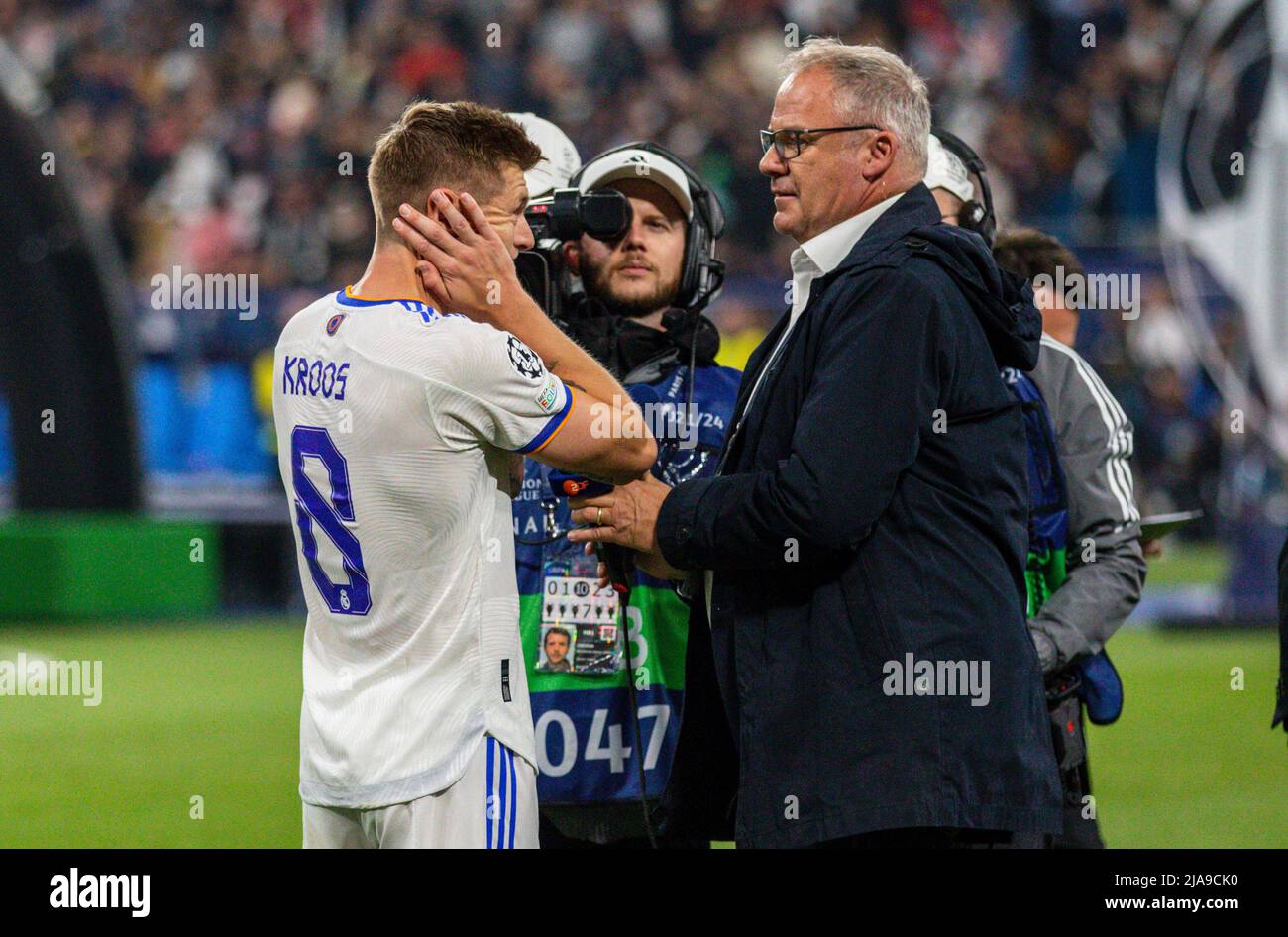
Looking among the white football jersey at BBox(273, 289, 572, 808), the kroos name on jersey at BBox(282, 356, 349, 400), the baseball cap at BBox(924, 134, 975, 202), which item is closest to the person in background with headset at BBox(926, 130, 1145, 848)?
the baseball cap at BBox(924, 134, 975, 202)

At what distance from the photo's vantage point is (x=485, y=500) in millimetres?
3180

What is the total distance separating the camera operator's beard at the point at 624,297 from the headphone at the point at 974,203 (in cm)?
78

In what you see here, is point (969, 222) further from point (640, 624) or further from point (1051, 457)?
point (640, 624)

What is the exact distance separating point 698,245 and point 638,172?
25 centimetres

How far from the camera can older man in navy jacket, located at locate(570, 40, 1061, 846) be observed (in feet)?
9.84

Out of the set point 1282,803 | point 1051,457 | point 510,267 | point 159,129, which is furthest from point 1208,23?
point 510,267

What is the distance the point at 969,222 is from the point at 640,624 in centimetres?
137

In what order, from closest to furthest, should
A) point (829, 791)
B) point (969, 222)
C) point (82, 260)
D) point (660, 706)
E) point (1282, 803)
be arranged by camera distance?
point (829, 791) < point (660, 706) < point (969, 222) < point (1282, 803) < point (82, 260)

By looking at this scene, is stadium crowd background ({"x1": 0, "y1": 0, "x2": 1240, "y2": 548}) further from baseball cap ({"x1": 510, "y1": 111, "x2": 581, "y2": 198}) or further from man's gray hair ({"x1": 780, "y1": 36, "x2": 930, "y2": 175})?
man's gray hair ({"x1": 780, "y1": 36, "x2": 930, "y2": 175})

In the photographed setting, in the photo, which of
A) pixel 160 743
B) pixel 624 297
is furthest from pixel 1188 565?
pixel 624 297

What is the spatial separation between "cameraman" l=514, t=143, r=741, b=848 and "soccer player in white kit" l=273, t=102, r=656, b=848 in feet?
2.19

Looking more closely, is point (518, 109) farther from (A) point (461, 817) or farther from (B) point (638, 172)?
(A) point (461, 817)

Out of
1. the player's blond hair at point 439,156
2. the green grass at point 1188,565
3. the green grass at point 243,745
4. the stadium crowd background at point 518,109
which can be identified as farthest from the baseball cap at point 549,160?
the green grass at point 1188,565

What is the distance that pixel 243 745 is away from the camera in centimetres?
889
